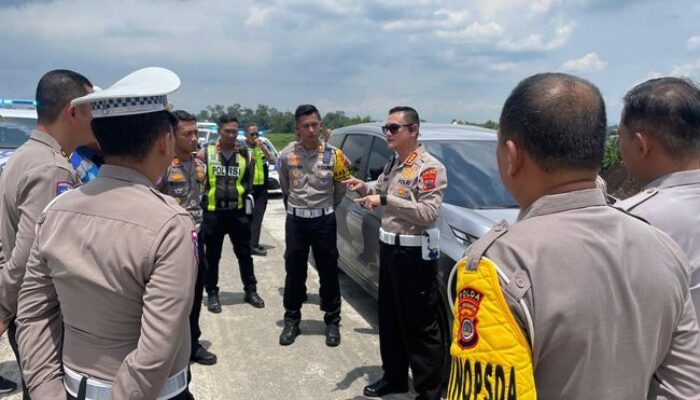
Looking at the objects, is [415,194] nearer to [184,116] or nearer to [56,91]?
[56,91]

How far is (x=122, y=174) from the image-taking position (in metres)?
1.54

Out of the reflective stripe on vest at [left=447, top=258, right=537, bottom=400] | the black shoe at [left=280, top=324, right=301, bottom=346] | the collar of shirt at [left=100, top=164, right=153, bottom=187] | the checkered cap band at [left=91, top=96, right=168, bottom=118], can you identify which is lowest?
the black shoe at [left=280, top=324, right=301, bottom=346]

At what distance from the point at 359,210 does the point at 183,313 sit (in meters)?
3.23

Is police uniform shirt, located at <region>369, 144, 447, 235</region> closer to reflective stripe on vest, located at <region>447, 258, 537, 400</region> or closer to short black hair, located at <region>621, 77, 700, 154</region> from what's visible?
short black hair, located at <region>621, 77, 700, 154</region>

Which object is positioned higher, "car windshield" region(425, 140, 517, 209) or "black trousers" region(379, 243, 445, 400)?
"car windshield" region(425, 140, 517, 209)

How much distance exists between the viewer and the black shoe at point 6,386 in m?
3.35

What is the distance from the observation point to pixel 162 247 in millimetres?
1443

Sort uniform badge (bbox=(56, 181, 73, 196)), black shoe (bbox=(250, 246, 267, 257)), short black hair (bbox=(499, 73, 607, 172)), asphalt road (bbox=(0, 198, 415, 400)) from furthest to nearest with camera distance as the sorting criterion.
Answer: black shoe (bbox=(250, 246, 267, 257))
asphalt road (bbox=(0, 198, 415, 400))
uniform badge (bbox=(56, 181, 73, 196))
short black hair (bbox=(499, 73, 607, 172))

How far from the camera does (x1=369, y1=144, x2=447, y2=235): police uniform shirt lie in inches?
124

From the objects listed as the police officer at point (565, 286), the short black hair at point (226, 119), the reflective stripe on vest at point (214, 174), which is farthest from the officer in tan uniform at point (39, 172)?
the short black hair at point (226, 119)

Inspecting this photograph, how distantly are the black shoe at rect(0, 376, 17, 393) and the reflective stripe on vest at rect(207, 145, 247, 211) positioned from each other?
2159 mm

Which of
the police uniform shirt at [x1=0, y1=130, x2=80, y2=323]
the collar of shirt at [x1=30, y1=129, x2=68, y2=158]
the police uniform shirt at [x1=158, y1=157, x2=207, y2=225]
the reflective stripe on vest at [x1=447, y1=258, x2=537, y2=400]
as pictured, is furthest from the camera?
the police uniform shirt at [x1=158, y1=157, x2=207, y2=225]

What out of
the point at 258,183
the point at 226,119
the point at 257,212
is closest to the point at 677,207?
the point at 226,119

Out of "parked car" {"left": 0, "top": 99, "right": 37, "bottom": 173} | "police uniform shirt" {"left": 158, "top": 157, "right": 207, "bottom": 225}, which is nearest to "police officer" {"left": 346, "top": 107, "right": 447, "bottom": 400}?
→ "police uniform shirt" {"left": 158, "top": 157, "right": 207, "bottom": 225}
